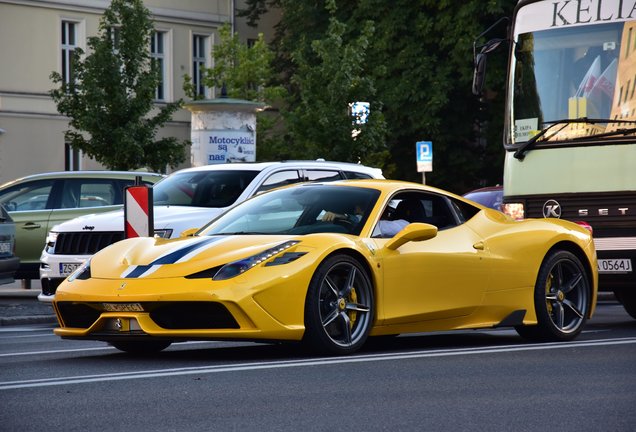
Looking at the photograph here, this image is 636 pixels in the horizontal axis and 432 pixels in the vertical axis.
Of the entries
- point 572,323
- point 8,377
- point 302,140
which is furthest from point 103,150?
point 8,377

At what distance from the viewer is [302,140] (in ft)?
120

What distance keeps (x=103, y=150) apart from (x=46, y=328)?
17580 millimetres

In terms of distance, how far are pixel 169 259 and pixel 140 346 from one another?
103 centimetres

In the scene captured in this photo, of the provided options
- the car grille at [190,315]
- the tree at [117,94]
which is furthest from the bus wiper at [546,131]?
the tree at [117,94]

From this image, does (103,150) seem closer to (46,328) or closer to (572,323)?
(46,328)

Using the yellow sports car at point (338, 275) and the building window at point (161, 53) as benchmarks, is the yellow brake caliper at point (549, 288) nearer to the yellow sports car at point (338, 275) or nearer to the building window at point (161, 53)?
the yellow sports car at point (338, 275)

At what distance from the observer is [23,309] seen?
19.2m

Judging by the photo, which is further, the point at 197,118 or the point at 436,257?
the point at 197,118

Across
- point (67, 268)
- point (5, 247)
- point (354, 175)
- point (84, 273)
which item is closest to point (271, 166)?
point (354, 175)

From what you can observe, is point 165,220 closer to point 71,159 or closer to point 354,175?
point 354,175

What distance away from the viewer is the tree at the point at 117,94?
33.6 m

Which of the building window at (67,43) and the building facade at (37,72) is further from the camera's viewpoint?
the building window at (67,43)

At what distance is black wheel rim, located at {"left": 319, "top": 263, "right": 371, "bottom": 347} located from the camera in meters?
10.5

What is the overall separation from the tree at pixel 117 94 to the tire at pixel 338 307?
75.5 feet
